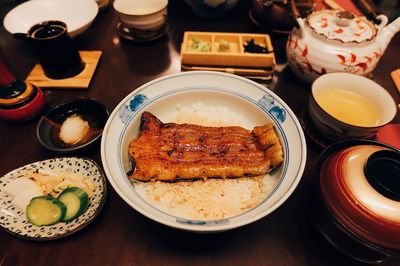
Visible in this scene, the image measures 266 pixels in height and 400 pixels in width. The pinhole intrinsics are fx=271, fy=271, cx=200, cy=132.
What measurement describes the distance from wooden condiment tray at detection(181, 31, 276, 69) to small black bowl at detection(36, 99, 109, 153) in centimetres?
80

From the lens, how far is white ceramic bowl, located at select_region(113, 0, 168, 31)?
7.85 feet

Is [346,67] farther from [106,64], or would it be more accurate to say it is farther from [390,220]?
[106,64]

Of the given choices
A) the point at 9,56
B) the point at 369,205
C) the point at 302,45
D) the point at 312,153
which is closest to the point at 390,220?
the point at 369,205

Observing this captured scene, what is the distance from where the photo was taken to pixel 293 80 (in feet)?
7.26

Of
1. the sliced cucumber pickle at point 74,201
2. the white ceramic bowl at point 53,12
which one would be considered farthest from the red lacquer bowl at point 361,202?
the white ceramic bowl at point 53,12

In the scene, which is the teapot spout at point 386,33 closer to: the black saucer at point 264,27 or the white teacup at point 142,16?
the black saucer at point 264,27

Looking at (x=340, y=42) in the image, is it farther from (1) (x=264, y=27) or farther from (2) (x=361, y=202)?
(2) (x=361, y=202)

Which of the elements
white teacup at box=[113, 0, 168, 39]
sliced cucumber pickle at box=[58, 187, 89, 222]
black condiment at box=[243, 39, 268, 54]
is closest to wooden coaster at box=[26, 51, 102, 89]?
white teacup at box=[113, 0, 168, 39]

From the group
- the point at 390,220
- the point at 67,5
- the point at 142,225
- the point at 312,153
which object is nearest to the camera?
the point at 390,220

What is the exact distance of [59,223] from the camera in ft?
4.35

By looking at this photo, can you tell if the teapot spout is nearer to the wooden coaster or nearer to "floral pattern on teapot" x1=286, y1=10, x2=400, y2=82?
"floral pattern on teapot" x1=286, y1=10, x2=400, y2=82

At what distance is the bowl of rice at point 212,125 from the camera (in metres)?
1.22

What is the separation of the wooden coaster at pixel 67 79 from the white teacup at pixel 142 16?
468 millimetres

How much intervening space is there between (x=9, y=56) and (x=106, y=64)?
2.97 feet
